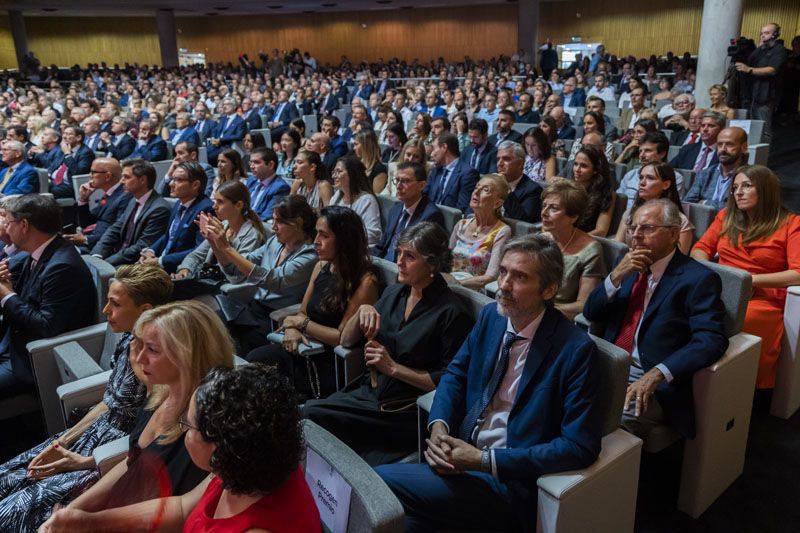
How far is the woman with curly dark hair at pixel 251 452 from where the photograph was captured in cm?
117

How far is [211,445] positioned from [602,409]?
3.47ft

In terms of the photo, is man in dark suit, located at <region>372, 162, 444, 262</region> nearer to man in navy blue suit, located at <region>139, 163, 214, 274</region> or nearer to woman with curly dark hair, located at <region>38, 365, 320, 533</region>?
man in navy blue suit, located at <region>139, 163, 214, 274</region>

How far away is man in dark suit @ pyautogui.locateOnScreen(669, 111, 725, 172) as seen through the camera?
177 inches

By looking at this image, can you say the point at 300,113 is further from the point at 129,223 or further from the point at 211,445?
the point at 211,445

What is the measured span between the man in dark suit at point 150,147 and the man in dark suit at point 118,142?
0.31 ft

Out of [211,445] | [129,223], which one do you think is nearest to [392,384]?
[211,445]

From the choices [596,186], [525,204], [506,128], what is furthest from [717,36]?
[525,204]

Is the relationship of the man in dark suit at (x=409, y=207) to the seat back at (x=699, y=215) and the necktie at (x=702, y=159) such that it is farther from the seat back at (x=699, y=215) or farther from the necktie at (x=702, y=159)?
the necktie at (x=702, y=159)

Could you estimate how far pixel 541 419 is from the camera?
5.53ft

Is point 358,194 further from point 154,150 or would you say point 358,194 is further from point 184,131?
point 184,131

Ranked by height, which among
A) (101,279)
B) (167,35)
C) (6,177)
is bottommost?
(101,279)

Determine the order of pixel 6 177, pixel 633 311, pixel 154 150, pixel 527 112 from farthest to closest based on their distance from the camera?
pixel 527 112, pixel 154 150, pixel 6 177, pixel 633 311

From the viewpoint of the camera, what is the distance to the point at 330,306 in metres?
2.58

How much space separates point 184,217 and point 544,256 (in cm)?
280
